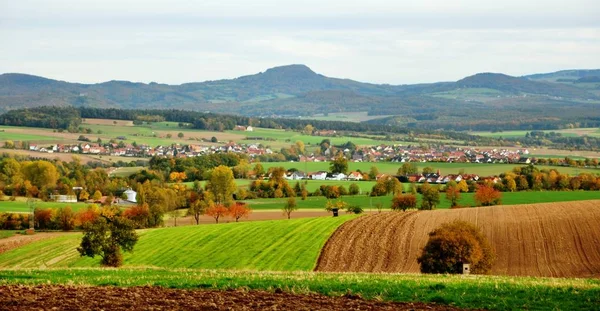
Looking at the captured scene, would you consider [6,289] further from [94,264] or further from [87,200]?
[87,200]

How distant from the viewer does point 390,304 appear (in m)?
19.9

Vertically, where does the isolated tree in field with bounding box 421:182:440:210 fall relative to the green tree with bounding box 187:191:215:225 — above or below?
above

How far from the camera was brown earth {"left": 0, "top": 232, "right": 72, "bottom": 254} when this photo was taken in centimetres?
6106

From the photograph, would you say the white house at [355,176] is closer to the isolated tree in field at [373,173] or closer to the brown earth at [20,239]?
the isolated tree in field at [373,173]

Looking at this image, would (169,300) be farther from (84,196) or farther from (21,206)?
(84,196)

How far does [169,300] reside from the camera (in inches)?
779

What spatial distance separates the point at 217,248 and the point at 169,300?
35184 millimetres

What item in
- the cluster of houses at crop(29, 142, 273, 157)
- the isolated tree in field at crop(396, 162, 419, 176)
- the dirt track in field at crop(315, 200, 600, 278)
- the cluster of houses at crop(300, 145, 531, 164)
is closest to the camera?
the dirt track in field at crop(315, 200, 600, 278)

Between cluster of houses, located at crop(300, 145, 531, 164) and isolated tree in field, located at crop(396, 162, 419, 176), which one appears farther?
cluster of houses, located at crop(300, 145, 531, 164)

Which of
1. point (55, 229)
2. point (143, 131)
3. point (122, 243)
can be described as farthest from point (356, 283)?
point (143, 131)

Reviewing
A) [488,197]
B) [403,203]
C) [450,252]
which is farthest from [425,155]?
[450,252]

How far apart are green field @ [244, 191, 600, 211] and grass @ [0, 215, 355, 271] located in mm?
19870

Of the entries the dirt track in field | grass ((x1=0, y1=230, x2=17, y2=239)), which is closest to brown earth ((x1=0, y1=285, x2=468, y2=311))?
the dirt track in field

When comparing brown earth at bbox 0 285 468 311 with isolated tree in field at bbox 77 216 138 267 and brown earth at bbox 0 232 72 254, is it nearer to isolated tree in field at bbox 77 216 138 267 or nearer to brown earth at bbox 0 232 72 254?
isolated tree in field at bbox 77 216 138 267
